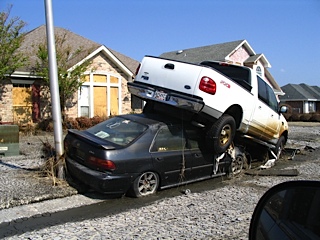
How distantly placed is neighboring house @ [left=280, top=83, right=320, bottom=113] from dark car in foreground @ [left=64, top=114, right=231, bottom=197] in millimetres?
43608

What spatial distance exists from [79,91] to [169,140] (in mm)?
12534

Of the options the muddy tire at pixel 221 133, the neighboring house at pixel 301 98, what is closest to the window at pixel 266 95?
the muddy tire at pixel 221 133

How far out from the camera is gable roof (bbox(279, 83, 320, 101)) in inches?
1902

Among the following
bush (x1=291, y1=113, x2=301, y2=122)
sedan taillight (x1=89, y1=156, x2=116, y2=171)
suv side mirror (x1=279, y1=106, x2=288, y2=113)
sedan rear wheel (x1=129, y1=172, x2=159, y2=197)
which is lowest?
bush (x1=291, y1=113, x2=301, y2=122)

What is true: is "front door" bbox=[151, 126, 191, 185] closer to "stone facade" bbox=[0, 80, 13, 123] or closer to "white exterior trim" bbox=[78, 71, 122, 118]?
"stone facade" bbox=[0, 80, 13, 123]

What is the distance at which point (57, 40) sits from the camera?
58.3ft

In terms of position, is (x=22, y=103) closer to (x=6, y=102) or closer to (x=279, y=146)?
(x=6, y=102)

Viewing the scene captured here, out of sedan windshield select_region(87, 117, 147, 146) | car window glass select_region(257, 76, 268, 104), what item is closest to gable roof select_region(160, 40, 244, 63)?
car window glass select_region(257, 76, 268, 104)

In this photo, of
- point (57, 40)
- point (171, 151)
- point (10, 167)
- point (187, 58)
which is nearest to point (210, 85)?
point (171, 151)

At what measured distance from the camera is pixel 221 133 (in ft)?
23.1

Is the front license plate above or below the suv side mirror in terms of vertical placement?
above

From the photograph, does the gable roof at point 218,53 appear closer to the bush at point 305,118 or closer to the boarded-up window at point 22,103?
the bush at point 305,118

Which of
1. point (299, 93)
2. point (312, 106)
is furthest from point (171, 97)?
point (312, 106)

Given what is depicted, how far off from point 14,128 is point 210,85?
6.09 m
